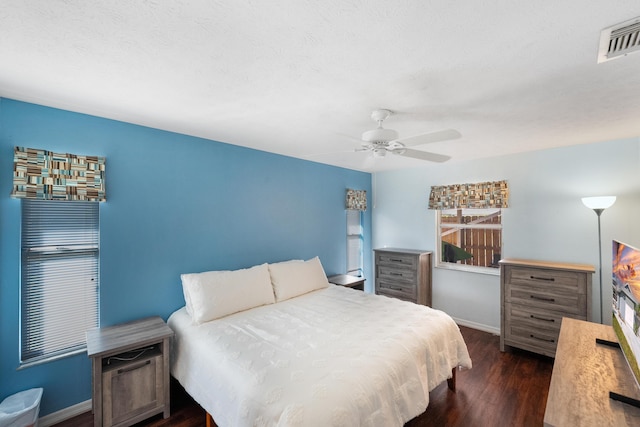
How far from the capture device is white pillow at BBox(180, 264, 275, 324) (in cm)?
235

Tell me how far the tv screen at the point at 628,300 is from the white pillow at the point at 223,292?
→ 2.52 m

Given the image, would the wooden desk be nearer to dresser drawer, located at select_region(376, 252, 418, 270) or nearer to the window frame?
dresser drawer, located at select_region(376, 252, 418, 270)

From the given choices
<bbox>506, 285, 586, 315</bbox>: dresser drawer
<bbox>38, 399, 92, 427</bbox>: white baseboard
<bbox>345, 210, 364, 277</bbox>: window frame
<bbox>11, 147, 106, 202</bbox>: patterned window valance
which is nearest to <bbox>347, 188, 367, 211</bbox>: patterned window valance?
<bbox>345, 210, 364, 277</bbox>: window frame

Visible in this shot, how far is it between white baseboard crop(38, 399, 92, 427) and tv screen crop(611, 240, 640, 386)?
11.4ft

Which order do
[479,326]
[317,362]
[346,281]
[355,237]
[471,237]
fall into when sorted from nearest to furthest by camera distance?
[317,362] < [479,326] < [346,281] < [471,237] < [355,237]

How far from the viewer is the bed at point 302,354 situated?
1.39 meters

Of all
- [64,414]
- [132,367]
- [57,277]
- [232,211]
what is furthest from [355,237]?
[64,414]

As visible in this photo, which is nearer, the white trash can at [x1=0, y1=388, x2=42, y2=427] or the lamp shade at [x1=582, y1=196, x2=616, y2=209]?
the white trash can at [x1=0, y1=388, x2=42, y2=427]

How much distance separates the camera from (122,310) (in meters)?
2.28

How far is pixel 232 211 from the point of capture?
3047 millimetres

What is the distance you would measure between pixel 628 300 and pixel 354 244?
350 cm

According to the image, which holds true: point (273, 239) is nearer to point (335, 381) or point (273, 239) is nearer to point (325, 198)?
point (325, 198)

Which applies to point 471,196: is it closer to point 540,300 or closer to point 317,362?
point 540,300

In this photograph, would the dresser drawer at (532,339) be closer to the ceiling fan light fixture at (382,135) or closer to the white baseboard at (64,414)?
the ceiling fan light fixture at (382,135)
